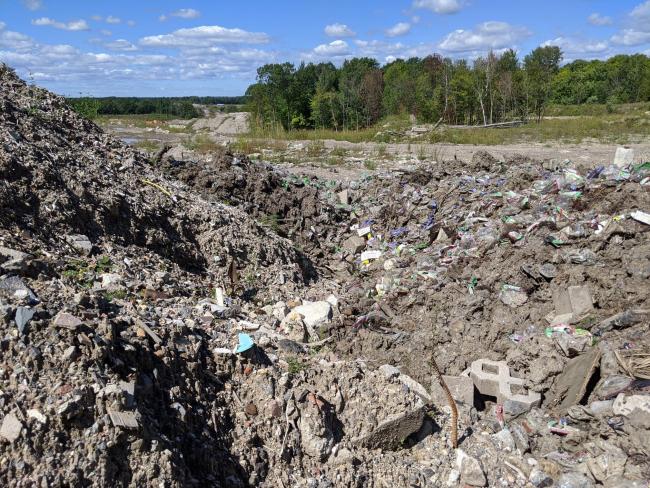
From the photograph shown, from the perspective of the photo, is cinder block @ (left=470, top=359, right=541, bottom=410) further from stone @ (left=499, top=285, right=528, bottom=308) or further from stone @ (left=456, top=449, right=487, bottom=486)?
stone @ (left=499, top=285, right=528, bottom=308)

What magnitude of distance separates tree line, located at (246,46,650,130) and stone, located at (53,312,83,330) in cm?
3001

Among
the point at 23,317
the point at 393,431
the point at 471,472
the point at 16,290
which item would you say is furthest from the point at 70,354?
the point at 471,472

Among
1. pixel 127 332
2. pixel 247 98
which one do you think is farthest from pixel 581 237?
pixel 247 98

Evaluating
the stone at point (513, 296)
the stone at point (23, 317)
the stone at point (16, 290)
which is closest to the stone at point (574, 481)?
the stone at point (513, 296)

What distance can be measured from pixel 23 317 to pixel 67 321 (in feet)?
0.78

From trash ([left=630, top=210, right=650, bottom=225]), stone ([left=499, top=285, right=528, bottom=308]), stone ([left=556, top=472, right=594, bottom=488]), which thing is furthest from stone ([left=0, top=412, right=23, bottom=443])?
trash ([left=630, top=210, right=650, bottom=225])

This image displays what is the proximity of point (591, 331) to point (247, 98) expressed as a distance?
117 ft

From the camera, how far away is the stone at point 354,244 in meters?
8.25

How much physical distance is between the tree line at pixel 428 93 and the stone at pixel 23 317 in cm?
3009

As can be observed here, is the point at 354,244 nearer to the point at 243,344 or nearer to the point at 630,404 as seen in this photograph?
the point at 243,344

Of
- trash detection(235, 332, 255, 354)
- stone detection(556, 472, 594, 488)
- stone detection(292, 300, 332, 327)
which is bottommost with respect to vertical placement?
stone detection(556, 472, 594, 488)

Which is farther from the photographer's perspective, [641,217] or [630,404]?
[641,217]

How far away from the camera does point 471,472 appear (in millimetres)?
3623

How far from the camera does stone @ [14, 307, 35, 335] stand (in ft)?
10.0
